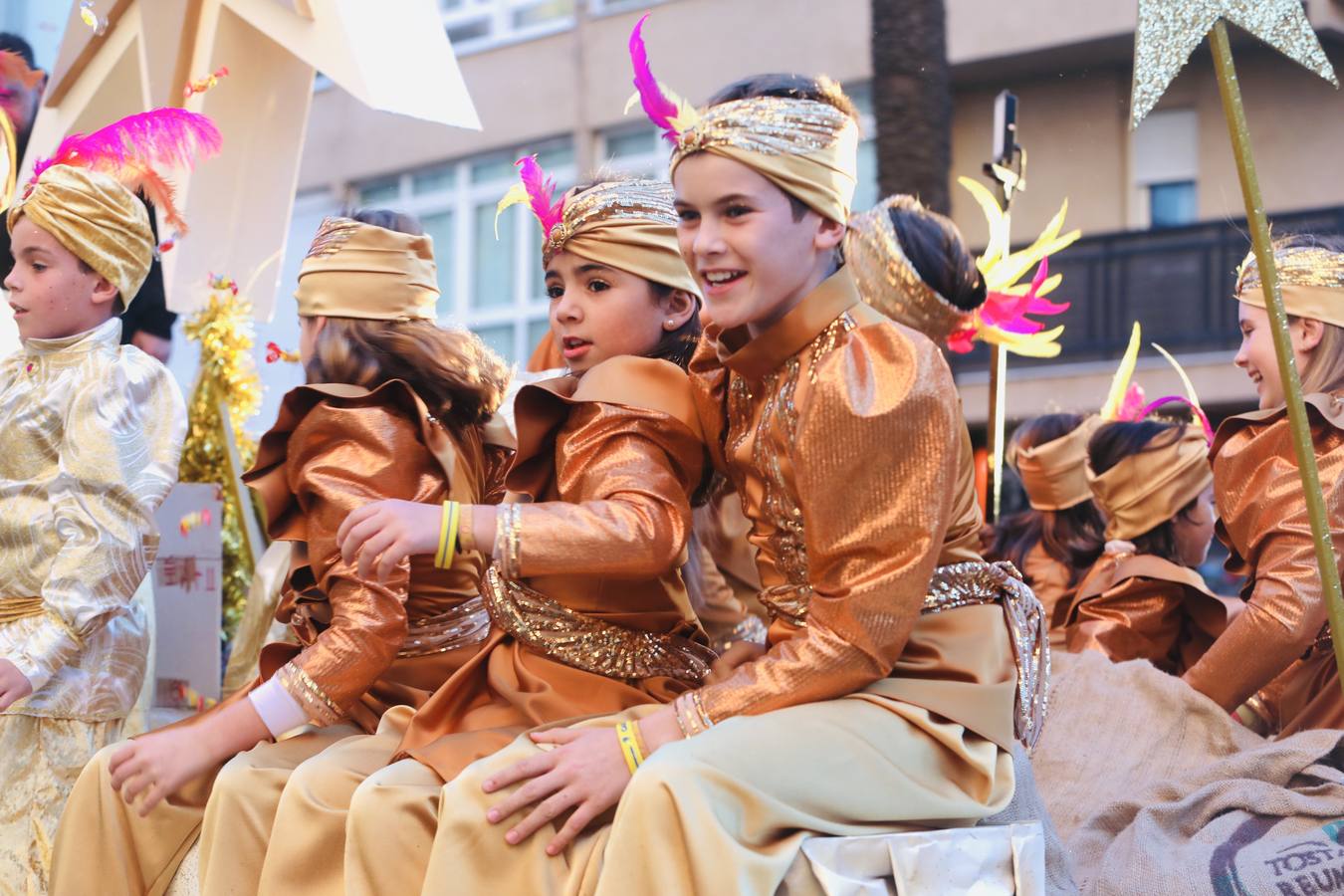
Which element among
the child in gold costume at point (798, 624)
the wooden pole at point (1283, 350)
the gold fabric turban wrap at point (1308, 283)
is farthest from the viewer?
the gold fabric turban wrap at point (1308, 283)

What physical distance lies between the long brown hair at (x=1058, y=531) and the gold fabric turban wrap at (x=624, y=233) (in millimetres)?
2874

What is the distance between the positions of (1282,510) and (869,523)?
5.78 ft

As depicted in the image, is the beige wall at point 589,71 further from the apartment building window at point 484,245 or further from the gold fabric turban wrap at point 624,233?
the gold fabric turban wrap at point 624,233

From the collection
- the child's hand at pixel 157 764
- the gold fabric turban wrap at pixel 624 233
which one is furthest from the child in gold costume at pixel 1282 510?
the child's hand at pixel 157 764

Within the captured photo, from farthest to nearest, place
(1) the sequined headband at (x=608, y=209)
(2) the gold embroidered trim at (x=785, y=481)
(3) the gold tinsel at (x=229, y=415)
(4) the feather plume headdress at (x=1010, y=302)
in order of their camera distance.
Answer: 1. (3) the gold tinsel at (x=229, y=415)
2. (4) the feather plume headdress at (x=1010, y=302)
3. (1) the sequined headband at (x=608, y=209)
4. (2) the gold embroidered trim at (x=785, y=481)

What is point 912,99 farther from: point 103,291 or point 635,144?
point 635,144

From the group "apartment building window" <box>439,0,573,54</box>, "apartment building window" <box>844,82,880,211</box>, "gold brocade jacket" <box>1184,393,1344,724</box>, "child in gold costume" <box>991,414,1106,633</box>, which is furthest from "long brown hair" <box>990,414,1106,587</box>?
"apartment building window" <box>439,0,573,54</box>

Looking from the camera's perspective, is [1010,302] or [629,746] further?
[1010,302]

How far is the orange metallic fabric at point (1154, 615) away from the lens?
4491 millimetres

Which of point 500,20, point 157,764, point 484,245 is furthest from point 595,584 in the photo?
point 500,20

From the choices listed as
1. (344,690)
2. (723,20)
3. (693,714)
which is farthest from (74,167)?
(723,20)

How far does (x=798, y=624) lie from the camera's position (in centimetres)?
272

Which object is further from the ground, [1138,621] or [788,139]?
[788,139]

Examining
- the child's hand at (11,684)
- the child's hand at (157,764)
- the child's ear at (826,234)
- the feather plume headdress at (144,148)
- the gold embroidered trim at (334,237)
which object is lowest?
the child's hand at (157,764)
